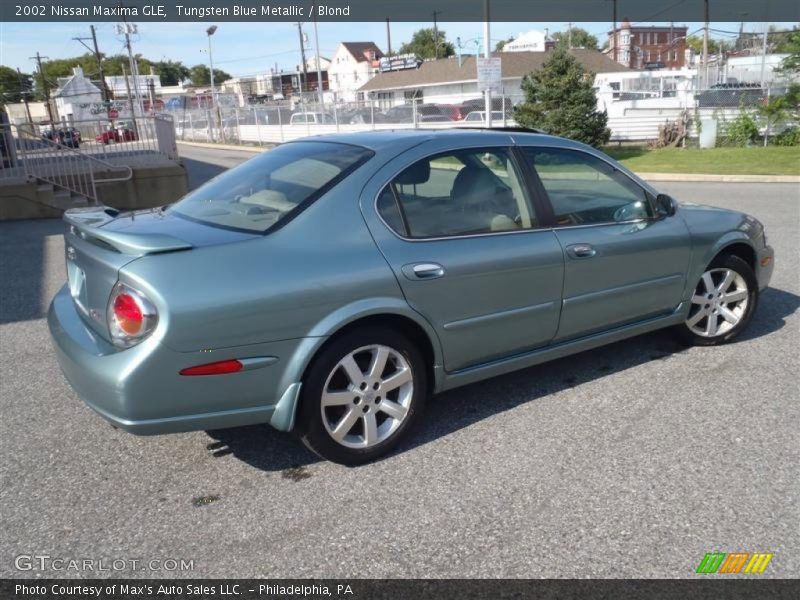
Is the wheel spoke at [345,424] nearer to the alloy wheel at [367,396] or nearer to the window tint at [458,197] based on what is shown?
the alloy wheel at [367,396]

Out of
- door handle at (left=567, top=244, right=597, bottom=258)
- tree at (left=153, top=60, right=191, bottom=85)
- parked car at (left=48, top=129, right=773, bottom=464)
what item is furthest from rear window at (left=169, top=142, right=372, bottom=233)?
tree at (left=153, top=60, right=191, bottom=85)

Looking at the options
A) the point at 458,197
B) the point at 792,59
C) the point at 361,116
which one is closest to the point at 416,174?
the point at 458,197

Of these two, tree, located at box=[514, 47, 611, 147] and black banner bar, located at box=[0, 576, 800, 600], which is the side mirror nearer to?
black banner bar, located at box=[0, 576, 800, 600]

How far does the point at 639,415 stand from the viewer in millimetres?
3998

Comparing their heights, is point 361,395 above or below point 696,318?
above

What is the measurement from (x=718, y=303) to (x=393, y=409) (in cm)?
275

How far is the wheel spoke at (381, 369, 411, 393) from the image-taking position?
11.5ft

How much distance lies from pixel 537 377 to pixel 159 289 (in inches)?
102

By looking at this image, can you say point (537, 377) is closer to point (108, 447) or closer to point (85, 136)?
point (108, 447)

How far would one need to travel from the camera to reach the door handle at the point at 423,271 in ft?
11.5

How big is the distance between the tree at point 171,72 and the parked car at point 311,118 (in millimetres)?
110842

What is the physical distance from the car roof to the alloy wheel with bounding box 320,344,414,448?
115cm

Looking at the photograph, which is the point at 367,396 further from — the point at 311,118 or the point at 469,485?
the point at 311,118

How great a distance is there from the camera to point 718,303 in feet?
16.3
